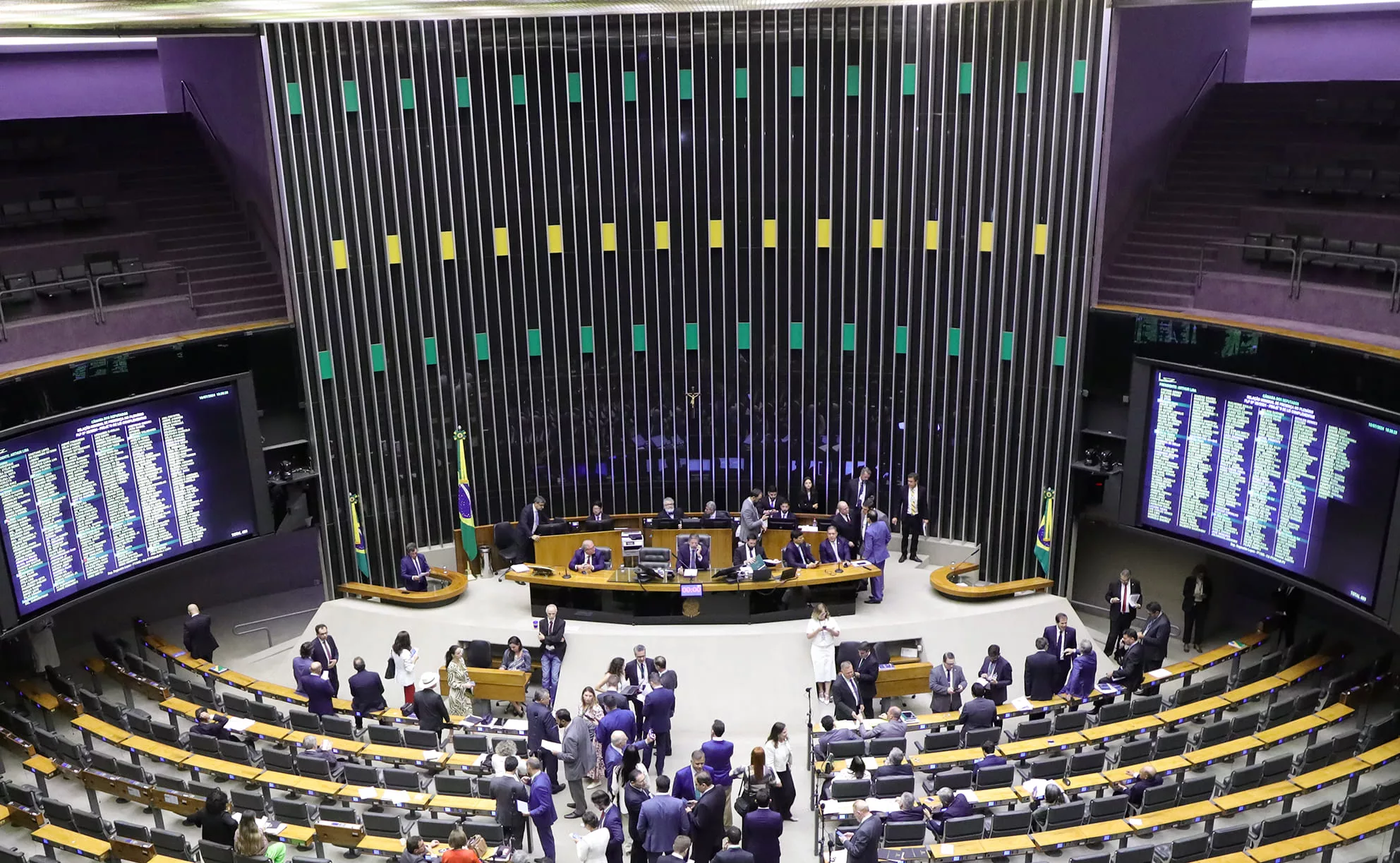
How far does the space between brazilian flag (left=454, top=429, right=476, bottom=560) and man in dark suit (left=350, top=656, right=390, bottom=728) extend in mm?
3990

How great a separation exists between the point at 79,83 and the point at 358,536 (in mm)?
8092

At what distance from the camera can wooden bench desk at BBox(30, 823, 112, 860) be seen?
11.0 m

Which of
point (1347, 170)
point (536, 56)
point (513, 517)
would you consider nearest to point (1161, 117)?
point (1347, 170)

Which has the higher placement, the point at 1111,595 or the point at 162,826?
the point at 1111,595

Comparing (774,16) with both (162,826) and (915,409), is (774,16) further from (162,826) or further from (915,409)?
(162,826)

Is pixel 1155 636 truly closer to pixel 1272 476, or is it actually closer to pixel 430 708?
pixel 1272 476

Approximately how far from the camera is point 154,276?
1623cm

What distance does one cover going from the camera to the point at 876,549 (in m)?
15.8

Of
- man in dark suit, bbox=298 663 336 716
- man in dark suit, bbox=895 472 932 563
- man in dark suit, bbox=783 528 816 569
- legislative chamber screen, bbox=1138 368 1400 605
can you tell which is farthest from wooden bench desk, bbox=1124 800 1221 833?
man in dark suit, bbox=298 663 336 716

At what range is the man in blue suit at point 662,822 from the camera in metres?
10.3

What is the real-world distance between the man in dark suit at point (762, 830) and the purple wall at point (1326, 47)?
1318 centimetres

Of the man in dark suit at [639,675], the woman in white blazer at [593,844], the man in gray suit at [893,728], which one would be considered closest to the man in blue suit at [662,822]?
the woman in white blazer at [593,844]

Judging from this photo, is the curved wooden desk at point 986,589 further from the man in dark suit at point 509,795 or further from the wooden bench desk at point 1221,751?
the man in dark suit at point 509,795

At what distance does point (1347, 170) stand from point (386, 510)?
44.8ft
